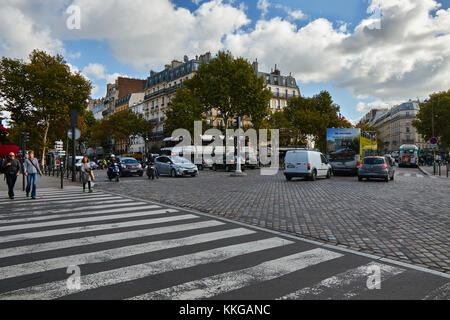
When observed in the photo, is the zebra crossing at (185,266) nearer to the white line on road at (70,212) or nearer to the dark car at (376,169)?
the white line on road at (70,212)

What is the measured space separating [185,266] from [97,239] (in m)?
2.20

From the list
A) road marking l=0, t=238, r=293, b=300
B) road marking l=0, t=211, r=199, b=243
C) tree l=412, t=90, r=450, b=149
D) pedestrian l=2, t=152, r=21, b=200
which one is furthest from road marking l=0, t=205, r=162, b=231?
tree l=412, t=90, r=450, b=149

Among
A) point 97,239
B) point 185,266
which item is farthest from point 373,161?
point 185,266

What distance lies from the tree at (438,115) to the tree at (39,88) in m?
54.8

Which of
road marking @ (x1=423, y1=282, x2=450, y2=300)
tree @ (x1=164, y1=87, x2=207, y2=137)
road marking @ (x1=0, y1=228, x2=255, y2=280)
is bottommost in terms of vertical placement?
road marking @ (x1=423, y1=282, x2=450, y2=300)

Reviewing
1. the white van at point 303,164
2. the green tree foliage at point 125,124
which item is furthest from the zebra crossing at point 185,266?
the green tree foliage at point 125,124

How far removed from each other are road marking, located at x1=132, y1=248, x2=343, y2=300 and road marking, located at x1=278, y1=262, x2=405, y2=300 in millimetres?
481

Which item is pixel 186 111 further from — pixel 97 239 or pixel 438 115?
pixel 438 115

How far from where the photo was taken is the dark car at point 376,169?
19.0 metres

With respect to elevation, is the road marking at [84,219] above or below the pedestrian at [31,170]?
below

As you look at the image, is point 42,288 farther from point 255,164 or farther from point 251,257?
point 255,164

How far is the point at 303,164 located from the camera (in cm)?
1961

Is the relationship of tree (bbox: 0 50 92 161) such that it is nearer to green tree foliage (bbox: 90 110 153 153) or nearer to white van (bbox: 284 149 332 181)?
white van (bbox: 284 149 332 181)

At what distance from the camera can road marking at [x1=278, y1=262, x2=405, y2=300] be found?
3.42 meters
